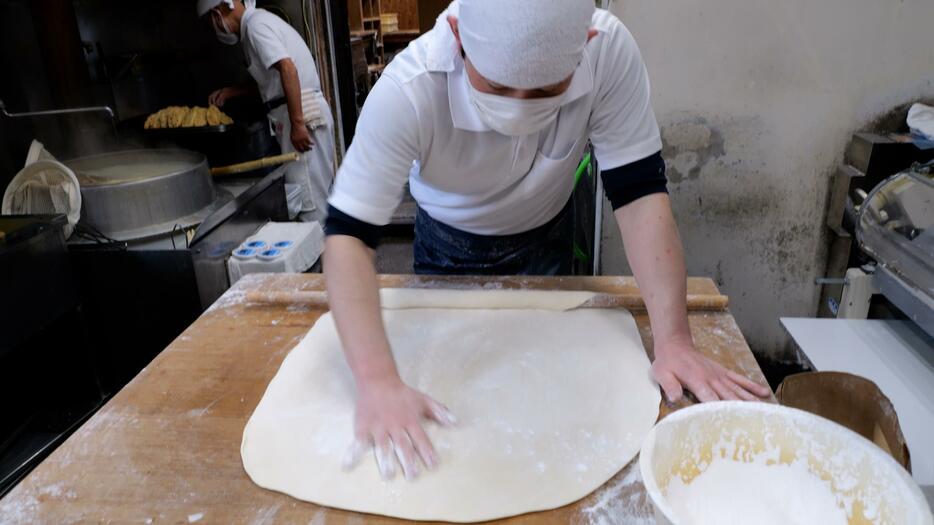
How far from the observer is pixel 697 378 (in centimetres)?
97

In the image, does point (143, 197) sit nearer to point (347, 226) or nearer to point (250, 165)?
point (250, 165)

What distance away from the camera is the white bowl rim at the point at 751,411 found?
2.00ft

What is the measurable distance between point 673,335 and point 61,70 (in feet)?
8.45

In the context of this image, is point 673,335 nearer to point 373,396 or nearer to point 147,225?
point 373,396

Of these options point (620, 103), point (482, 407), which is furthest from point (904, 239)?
point (482, 407)

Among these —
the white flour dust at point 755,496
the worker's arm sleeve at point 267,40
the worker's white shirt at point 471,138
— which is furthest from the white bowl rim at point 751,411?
the worker's arm sleeve at point 267,40

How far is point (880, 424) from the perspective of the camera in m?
1.11

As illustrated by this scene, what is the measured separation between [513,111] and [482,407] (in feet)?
1.57

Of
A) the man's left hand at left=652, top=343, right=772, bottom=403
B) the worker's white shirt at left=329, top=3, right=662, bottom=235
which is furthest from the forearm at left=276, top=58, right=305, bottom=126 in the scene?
the man's left hand at left=652, top=343, right=772, bottom=403

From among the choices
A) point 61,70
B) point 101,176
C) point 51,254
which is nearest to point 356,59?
point 61,70

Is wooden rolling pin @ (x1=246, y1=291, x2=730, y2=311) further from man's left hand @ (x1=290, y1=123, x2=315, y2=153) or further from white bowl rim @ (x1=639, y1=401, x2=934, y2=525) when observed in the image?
man's left hand @ (x1=290, y1=123, x2=315, y2=153)

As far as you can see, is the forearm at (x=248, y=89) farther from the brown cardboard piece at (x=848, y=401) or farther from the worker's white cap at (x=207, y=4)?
the brown cardboard piece at (x=848, y=401)

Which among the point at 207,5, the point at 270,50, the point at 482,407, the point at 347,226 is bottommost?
the point at 482,407

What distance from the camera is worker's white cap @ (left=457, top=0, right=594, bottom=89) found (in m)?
0.82
